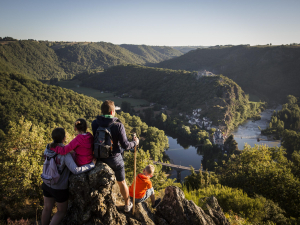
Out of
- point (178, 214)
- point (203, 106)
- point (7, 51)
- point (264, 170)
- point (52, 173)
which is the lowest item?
point (203, 106)

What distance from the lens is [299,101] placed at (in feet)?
378

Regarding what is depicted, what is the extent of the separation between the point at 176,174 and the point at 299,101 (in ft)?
374

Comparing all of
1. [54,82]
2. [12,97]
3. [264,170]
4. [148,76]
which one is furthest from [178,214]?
[54,82]

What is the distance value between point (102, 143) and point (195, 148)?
65.9 meters

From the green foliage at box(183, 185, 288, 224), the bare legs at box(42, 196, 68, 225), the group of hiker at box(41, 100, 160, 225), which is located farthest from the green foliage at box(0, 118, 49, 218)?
the green foliage at box(183, 185, 288, 224)

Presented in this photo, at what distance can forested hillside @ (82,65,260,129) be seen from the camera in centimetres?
9712

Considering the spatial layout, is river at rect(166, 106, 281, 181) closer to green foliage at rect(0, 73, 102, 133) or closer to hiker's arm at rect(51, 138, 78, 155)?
green foliage at rect(0, 73, 102, 133)

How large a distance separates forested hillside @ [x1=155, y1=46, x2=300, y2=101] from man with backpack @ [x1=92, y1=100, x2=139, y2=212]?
153 metres

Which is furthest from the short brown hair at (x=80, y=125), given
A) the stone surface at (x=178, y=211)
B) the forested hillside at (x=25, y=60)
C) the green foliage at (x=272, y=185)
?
the forested hillside at (x=25, y=60)

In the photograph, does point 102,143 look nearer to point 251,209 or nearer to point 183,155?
point 251,209

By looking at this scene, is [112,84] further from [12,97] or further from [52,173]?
[52,173]

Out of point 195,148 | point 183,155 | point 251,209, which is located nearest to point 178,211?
point 251,209

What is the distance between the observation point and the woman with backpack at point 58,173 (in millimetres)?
3992

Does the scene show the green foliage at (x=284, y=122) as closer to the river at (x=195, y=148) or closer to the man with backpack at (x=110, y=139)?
the river at (x=195, y=148)
